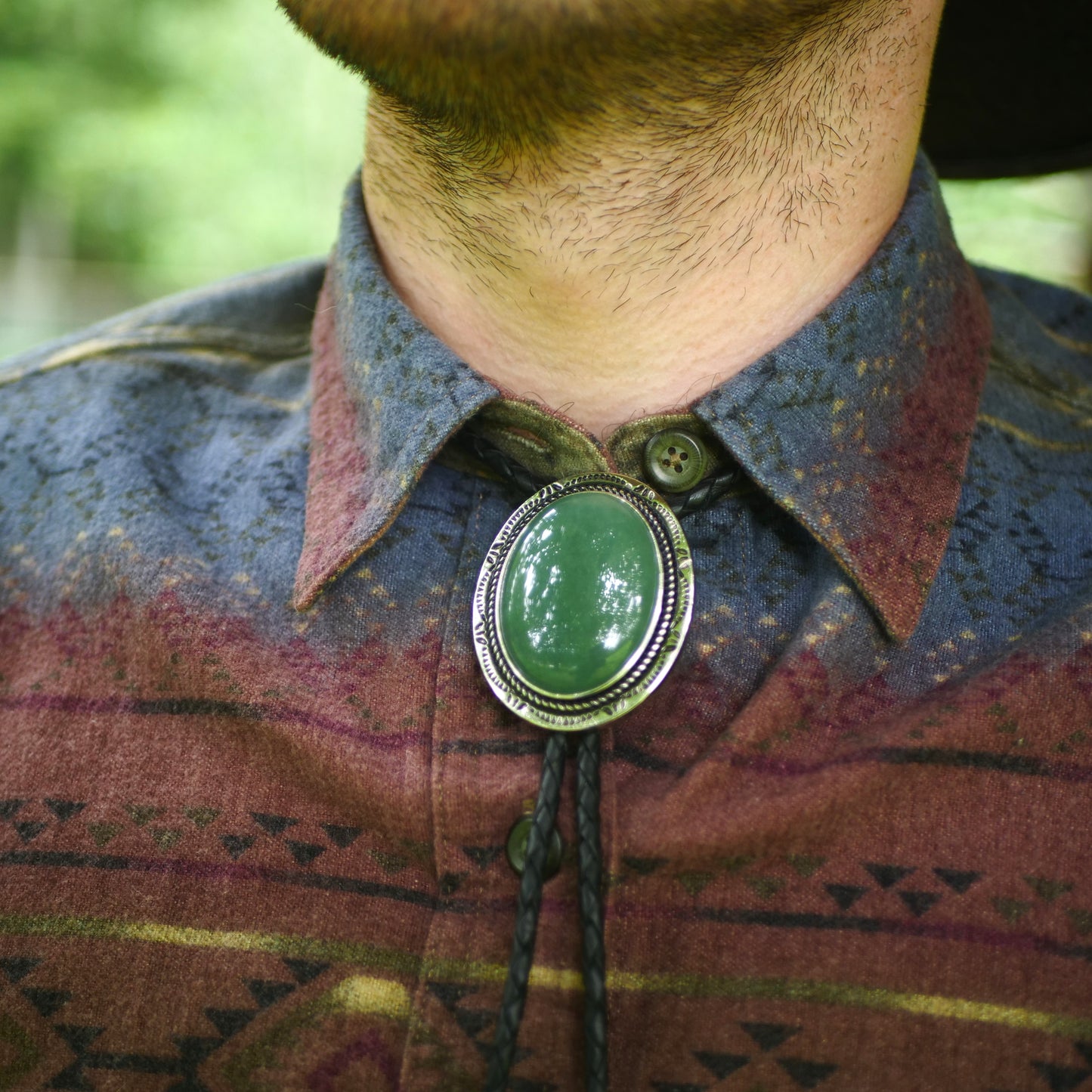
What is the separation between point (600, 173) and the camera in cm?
103

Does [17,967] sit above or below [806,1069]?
below

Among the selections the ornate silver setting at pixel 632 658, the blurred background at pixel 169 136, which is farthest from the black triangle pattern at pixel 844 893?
the blurred background at pixel 169 136

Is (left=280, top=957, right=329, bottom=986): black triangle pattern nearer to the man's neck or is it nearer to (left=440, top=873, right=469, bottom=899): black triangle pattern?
(left=440, top=873, right=469, bottom=899): black triangle pattern

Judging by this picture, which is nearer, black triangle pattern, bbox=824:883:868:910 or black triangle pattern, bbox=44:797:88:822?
black triangle pattern, bbox=824:883:868:910

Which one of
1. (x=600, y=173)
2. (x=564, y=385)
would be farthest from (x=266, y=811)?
(x=600, y=173)

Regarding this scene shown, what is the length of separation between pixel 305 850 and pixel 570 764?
255 mm

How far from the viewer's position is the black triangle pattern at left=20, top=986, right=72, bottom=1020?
949 millimetres

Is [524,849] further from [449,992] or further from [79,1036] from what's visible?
[79,1036]

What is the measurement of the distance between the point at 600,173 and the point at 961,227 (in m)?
3.38

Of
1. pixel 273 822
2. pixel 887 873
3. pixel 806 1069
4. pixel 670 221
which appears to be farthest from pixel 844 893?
pixel 670 221

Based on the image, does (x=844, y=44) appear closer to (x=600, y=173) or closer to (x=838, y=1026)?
(x=600, y=173)

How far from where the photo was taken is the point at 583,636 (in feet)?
3.01

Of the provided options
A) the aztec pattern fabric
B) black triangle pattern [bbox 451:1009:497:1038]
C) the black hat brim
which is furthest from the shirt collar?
the black hat brim

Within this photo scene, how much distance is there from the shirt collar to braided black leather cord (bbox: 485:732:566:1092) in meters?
0.28
